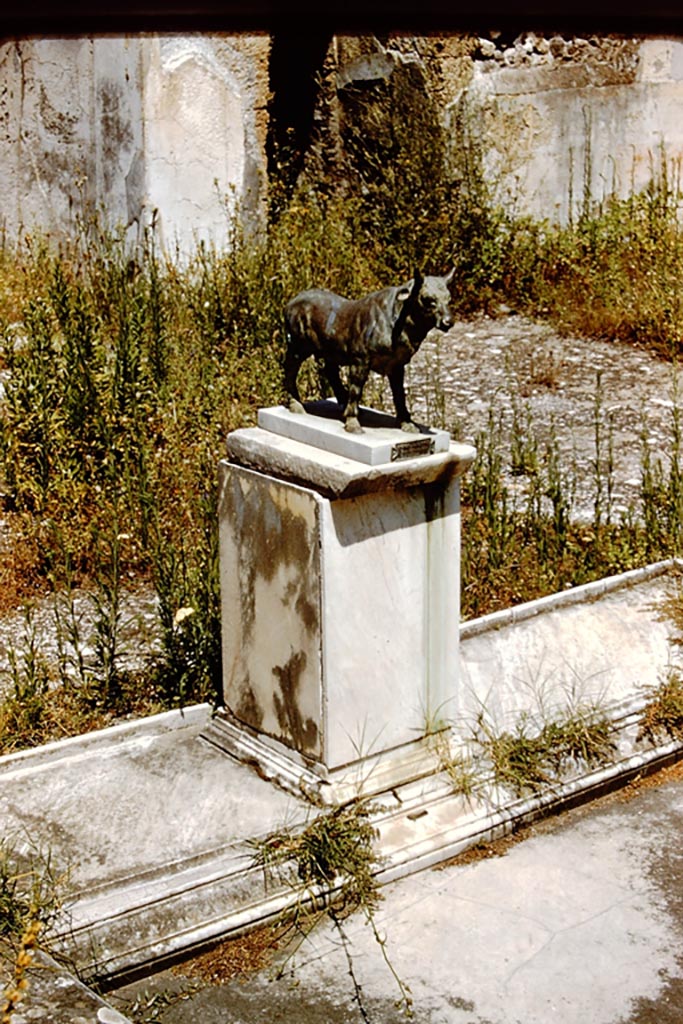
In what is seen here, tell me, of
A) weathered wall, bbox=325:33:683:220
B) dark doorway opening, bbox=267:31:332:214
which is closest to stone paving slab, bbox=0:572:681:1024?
dark doorway opening, bbox=267:31:332:214

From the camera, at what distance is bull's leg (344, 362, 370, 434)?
345 centimetres

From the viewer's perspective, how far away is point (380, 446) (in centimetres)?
329

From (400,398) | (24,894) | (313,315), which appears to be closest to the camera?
(24,894)

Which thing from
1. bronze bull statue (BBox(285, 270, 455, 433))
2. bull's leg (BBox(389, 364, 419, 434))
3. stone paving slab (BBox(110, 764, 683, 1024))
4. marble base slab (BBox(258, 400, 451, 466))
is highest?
bronze bull statue (BBox(285, 270, 455, 433))

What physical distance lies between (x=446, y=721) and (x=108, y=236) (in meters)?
4.99

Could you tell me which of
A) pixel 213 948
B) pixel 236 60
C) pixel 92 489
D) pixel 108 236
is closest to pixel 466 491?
pixel 92 489

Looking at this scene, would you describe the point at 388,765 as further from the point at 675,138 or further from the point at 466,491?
the point at 675,138

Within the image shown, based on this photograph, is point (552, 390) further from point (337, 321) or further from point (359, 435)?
point (359, 435)

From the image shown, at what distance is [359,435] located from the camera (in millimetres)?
3426

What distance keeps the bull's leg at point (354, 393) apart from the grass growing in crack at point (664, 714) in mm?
1435

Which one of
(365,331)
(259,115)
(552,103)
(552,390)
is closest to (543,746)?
(365,331)

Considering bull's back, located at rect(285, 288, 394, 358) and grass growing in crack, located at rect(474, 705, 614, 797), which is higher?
bull's back, located at rect(285, 288, 394, 358)

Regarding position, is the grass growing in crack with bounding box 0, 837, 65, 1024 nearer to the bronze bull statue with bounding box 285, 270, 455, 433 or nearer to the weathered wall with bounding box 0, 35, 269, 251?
the bronze bull statue with bounding box 285, 270, 455, 433

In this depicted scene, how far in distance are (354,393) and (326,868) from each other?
4.25 feet
